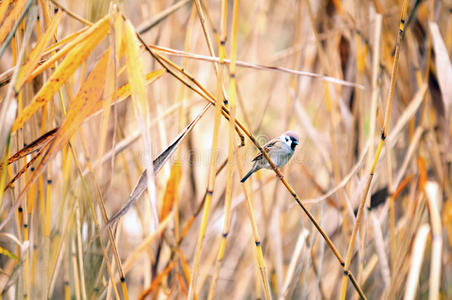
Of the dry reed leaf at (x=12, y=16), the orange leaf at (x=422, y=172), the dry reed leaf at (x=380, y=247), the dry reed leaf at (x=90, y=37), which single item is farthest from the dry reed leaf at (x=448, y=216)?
the dry reed leaf at (x=12, y=16)

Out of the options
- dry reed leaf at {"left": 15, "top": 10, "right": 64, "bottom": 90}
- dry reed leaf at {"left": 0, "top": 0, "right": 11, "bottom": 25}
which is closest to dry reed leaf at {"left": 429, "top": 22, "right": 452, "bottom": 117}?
dry reed leaf at {"left": 15, "top": 10, "right": 64, "bottom": 90}

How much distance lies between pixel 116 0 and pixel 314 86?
5.30ft

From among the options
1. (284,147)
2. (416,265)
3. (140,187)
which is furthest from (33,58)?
(416,265)

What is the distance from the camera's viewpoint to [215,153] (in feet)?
3.39

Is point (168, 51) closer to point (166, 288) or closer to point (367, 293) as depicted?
point (166, 288)

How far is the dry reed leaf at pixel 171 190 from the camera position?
1.48 m

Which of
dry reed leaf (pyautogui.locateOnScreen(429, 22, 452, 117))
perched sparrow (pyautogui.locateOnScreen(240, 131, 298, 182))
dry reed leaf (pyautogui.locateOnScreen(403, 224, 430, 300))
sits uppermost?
perched sparrow (pyautogui.locateOnScreen(240, 131, 298, 182))

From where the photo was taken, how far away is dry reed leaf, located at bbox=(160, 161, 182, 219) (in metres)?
1.48

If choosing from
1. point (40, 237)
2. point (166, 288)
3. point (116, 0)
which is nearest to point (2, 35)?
point (116, 0)

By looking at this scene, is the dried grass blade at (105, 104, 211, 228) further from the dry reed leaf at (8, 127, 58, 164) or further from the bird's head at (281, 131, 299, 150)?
the bird's head at (281, 131, 299, 150)

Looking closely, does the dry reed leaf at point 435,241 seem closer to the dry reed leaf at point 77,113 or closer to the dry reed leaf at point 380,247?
the dry reed leaf at point 380,247

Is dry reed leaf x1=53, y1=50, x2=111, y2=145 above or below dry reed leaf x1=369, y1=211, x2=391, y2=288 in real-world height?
above

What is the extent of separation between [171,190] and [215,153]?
1.76 ft

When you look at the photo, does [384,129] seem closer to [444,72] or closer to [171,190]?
[444,72]
